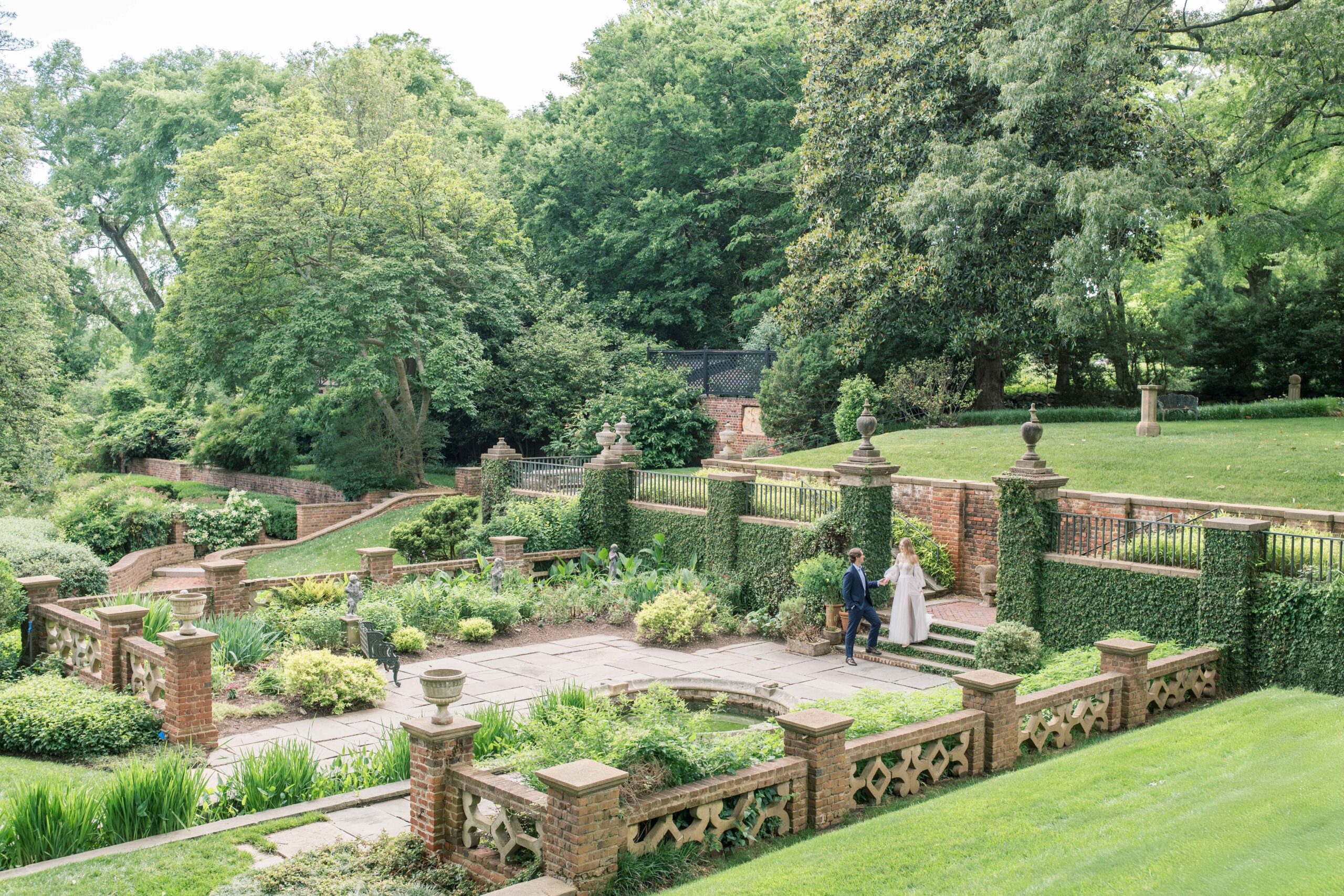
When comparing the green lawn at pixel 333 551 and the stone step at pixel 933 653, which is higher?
the stone step at pixel 933 653

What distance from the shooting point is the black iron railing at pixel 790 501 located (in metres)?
17.5

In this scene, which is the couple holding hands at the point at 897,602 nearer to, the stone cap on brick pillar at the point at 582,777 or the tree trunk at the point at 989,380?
the stone cap on brick pillar at the point at 582,777

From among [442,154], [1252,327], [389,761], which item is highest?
[442,154]

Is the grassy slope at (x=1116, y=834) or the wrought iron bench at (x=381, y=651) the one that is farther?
the wrought iron bench at (x=381, y=651)

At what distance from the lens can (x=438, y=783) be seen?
7.35m

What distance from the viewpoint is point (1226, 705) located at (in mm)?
10477

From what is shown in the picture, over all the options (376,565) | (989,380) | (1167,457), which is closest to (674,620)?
(376,565)

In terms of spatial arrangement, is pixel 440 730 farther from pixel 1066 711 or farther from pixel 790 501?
pixel 790 501

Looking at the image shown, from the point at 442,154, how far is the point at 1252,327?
26954mm

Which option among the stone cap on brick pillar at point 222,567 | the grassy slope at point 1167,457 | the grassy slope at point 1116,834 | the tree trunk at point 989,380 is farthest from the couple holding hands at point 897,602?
the tree trunk at point 989,380

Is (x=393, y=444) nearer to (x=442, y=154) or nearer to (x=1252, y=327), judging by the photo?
(x=442, y=154)

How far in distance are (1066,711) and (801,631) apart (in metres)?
6.23

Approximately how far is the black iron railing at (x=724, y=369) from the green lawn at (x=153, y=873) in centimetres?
2368

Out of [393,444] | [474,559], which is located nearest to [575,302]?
[393,444]
